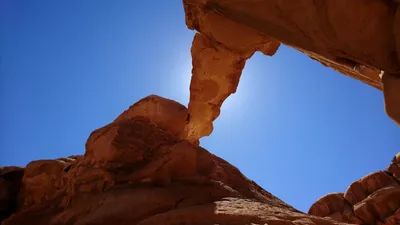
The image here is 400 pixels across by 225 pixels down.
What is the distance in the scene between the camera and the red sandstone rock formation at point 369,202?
14586 mm

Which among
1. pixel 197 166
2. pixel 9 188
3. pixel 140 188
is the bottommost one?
pixel 140 188

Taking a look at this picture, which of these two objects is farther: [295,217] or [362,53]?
[362,53]

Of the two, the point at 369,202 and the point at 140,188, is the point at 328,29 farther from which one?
the point at 369,202

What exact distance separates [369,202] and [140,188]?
14032 millimetres

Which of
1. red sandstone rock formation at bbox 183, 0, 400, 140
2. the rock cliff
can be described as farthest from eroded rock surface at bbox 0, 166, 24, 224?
red sandstone rock formation at bbox 183, 0, 400, 140

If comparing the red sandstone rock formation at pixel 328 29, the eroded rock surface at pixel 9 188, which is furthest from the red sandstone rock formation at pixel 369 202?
the eroded rock surface at pixel 9 188

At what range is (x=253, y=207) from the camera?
13.7 ft

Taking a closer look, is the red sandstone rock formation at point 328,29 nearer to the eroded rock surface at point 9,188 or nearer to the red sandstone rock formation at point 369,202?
the eroded rock surface at point 9,188

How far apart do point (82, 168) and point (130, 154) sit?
2.51ft

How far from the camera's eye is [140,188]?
4.48 metres

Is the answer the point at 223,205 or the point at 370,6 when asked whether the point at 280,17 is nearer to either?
the point at 370,6

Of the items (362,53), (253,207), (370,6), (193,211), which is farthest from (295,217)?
(370,6)

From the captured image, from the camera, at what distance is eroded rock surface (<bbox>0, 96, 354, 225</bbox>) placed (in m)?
3.93

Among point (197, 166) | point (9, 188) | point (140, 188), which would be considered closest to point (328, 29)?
point (197, 166)
